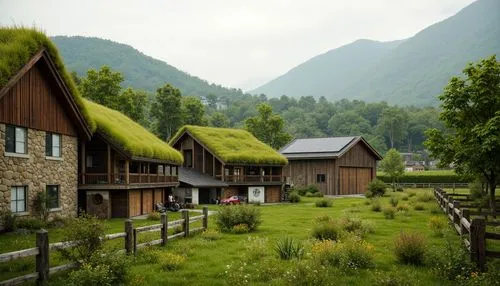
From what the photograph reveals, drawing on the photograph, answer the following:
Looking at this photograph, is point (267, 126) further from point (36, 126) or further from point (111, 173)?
point (36, 126)

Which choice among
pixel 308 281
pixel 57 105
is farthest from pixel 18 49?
pixel 308 281

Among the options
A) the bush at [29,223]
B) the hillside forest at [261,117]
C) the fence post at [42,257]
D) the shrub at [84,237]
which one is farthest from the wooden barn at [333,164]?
the fence post at [42,257]

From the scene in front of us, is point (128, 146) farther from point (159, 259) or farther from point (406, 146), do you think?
point (406, 146)

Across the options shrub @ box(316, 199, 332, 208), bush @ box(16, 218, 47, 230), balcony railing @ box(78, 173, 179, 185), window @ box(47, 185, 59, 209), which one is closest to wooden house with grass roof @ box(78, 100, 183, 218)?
balcony railing @ box(78, 173, 179, 185)

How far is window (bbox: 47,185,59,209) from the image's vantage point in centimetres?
2513

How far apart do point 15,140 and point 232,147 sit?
29.0 metres

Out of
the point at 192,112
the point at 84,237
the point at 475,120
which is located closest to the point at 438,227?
the point at 475,120

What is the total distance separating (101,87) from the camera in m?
61.2

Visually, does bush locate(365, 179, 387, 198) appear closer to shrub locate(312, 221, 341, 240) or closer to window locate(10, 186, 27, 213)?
shrub locate(312, 221, 341, 240)

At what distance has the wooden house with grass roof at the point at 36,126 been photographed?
21625mm

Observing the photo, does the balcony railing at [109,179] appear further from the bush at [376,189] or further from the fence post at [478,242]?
the bush at [376,189]

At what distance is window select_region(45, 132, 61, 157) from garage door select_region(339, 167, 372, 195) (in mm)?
37657

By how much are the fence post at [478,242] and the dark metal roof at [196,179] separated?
3231 centimetres

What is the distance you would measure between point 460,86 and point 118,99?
46.5m
